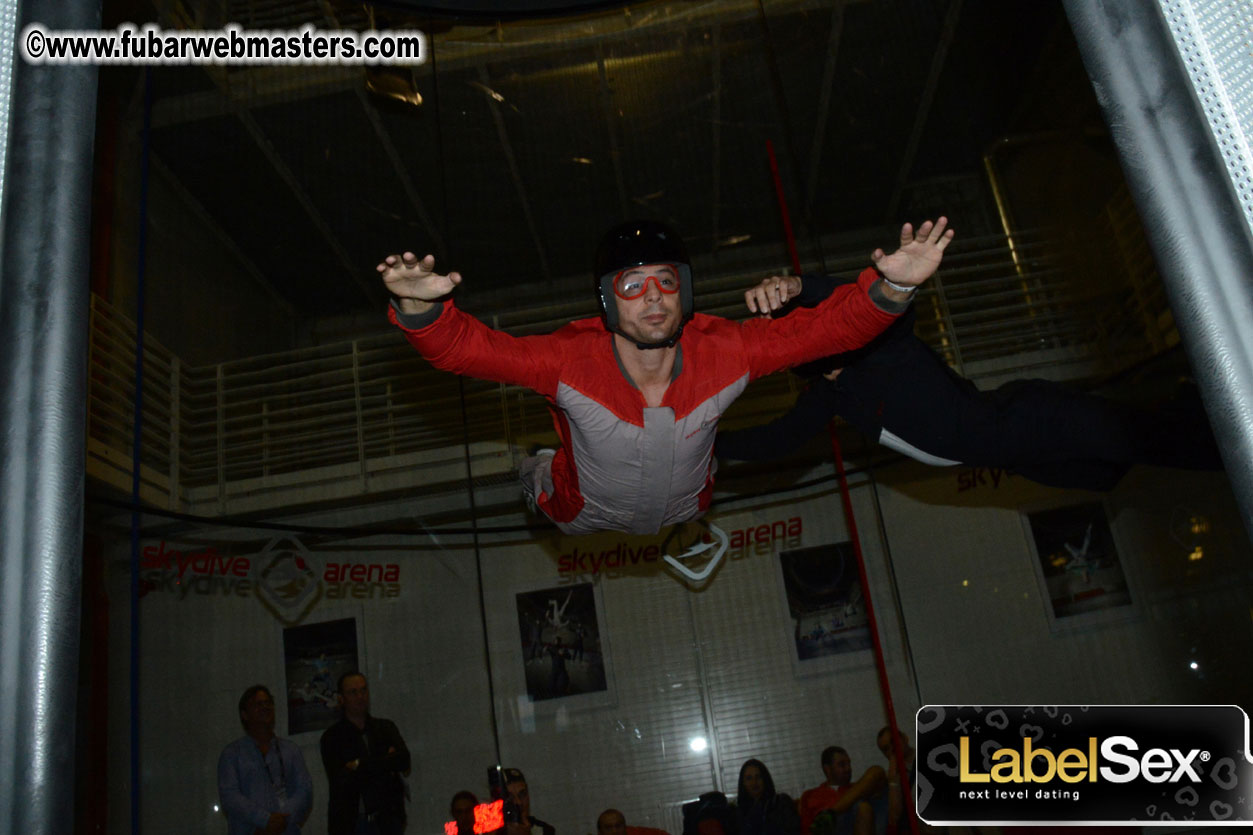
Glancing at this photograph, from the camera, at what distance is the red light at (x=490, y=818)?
2.64 meters

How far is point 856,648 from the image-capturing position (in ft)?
12.6

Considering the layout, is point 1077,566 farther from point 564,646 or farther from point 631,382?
point 631,382

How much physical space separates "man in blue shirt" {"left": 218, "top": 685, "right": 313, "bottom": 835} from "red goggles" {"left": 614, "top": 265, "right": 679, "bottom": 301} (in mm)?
2612

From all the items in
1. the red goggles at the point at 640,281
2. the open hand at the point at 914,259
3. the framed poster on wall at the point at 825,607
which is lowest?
the framed poster on wall at the point at 825,607

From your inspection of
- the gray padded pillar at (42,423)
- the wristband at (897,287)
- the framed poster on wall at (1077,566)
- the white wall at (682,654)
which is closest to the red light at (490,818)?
the white wall at (682,654)

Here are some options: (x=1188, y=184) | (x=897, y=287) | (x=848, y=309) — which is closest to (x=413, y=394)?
(x=848, y=309)

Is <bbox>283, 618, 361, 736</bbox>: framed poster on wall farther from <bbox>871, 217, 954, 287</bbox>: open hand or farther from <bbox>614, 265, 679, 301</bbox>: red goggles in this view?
<bbox>871, 217, 954, 287</bbox>: open hand

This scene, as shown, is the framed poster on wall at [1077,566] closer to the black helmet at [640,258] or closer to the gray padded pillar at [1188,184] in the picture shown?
the black helmet at [640,258]

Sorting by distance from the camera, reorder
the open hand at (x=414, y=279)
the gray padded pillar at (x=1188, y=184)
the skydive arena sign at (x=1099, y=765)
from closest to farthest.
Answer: the gray padded pillar at (x=1188, y=184) → the open hand at (x=414, y=279) → the skydive arena sign at (x=1099, y=765)

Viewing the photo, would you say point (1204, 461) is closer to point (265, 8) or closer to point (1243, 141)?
point (1243, 141)

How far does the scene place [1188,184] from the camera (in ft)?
1.75

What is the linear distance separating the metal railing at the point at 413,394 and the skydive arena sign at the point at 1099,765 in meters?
1.71

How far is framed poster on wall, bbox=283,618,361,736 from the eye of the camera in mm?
3533

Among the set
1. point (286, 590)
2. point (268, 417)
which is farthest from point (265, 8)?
point (286, 590)
